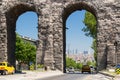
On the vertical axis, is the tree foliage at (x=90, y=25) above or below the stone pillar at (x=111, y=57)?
above

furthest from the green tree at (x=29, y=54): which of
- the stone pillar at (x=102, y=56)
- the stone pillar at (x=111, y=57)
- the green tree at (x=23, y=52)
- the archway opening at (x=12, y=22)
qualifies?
the stone pillar at (x=111, y=57)

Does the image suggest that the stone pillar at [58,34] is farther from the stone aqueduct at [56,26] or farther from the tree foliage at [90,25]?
the tree foliage at [90,25]

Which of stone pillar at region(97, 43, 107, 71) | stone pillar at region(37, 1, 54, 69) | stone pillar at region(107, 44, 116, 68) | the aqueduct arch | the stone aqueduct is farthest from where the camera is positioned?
the aqueduct arch

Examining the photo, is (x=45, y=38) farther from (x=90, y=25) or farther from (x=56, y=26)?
(x=90, y=25)

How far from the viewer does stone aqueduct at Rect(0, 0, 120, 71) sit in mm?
65312

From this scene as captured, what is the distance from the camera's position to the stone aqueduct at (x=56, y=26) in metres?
65.3

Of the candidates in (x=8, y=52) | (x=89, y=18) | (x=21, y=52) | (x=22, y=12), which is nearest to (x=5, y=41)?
(x=8, y=52)

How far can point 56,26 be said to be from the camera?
2628 inches

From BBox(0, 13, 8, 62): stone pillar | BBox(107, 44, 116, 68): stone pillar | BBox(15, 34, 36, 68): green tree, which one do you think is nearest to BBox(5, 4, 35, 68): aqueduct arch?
BBox(0, 13, 8, 62): stone pillar

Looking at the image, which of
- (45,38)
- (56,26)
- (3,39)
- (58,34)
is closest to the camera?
(45,38)

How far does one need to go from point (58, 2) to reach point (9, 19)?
8931 millimetres

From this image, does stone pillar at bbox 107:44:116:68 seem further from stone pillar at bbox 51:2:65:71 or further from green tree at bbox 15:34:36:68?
green tree at bbox 15:34:36:68

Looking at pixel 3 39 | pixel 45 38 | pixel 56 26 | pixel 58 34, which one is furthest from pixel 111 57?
pixel 3 39

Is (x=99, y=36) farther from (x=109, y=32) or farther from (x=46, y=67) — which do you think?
(x=46, y=67)
